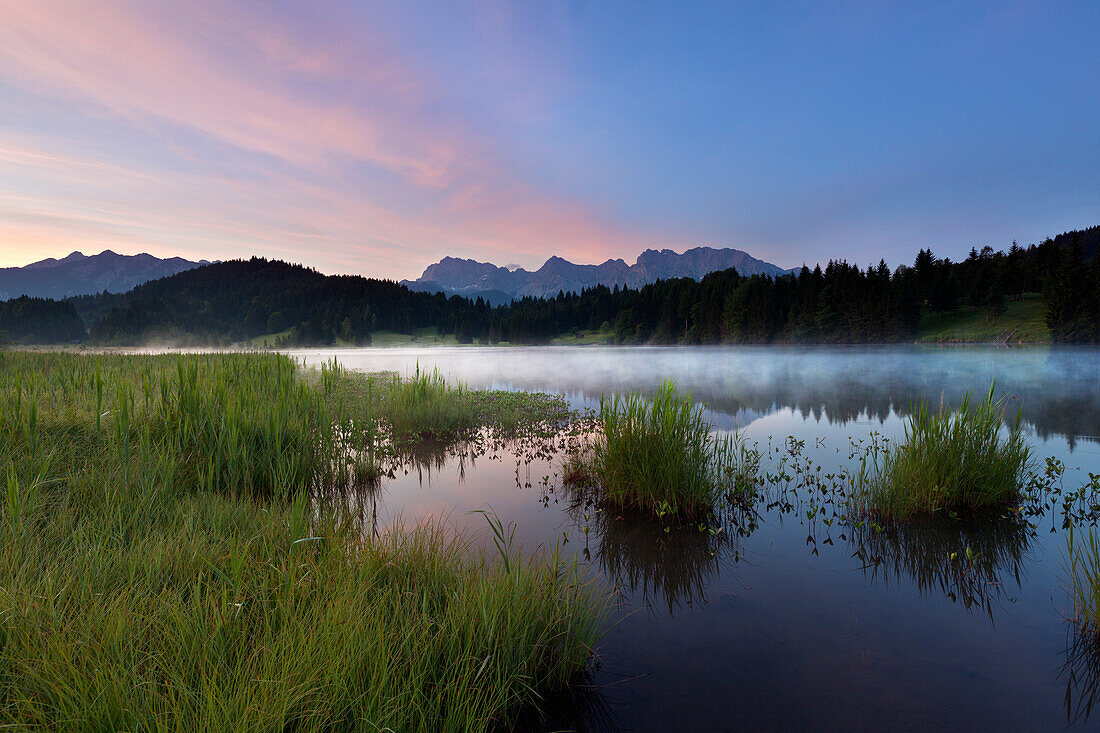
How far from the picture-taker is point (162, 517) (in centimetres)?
529

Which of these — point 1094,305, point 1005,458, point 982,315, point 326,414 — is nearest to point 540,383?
point 326,414

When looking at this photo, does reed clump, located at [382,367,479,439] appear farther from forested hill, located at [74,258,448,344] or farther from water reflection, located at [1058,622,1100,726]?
forested hill, located at [74,258,448,344]

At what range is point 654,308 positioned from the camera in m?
134

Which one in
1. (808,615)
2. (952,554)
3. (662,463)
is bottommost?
(808,615)

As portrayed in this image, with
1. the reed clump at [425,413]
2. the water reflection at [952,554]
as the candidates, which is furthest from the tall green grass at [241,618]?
the reed clump at [425,413]

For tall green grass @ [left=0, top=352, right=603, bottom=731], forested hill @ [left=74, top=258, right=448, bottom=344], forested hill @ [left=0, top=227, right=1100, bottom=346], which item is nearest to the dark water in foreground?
tall green grass @ [left=0, top=352, right=603, bottom=731]

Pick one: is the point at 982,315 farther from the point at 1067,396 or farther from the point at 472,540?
the point at 472,540

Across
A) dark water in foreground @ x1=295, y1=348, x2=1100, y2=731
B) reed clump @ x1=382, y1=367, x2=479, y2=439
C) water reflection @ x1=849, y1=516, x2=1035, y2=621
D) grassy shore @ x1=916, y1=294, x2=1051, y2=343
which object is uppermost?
grassy shore @ x1=916, y1=294, x2=1051, y2=343

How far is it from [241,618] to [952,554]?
28.0 feet

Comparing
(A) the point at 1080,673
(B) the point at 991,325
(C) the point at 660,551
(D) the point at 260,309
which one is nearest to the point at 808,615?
(C) the point at 660,551

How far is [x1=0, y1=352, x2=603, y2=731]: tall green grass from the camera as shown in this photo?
2.55 metres

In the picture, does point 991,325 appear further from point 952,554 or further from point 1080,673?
point 1080,673

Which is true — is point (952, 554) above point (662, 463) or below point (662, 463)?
below

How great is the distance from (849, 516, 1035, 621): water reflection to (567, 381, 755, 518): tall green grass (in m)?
2.28
